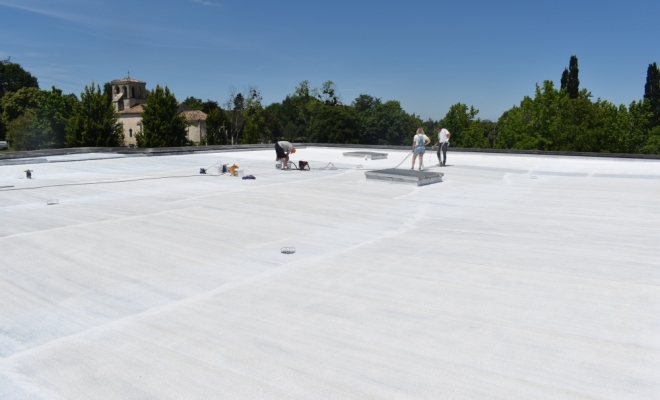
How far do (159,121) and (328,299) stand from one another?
38.2 metres

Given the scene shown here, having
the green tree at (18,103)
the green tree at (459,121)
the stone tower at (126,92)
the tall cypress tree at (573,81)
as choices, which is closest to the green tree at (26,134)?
the green tree at (18,103)

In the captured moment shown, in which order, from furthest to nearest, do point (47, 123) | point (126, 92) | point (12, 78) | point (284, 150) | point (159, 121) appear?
point (12, 78), point (126, 92), point (47, 123), point (159, 121), point (284, 150)

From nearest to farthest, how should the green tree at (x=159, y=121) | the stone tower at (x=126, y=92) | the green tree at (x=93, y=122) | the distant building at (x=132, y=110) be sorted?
the green tree at (x=93, y=122), the green tree at (x=159, y=121), the distant building at (x=132, y=110), the stone tower at (x=126, y=92)

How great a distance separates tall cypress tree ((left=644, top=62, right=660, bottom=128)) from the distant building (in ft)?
189

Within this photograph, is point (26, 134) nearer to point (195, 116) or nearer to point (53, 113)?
point (53, 113)

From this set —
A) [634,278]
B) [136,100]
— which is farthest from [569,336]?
[136,100]

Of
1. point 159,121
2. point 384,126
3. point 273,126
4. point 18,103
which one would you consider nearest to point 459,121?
point 384,126

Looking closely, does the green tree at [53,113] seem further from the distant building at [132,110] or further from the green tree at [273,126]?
the green tree at [273,126]

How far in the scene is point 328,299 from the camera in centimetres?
436

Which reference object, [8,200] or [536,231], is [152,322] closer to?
[536,231]

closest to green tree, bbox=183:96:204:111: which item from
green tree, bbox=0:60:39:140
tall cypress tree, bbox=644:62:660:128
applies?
green tree, bbox=0:60:39:140

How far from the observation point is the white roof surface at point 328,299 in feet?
10.0

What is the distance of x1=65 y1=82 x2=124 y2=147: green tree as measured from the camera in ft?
118

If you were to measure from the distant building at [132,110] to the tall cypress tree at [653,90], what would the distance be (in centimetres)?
5771
